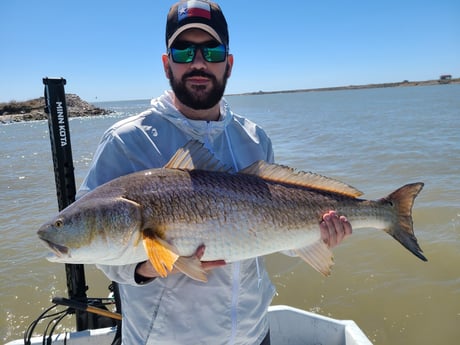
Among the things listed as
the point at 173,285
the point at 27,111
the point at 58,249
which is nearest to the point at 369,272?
the point at 173,285

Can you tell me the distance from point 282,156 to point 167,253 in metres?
16.0

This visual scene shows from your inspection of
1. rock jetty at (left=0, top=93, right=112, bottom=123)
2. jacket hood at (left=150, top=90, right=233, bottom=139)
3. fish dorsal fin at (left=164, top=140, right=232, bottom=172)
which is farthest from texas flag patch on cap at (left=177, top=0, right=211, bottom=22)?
rock jetty at (left=0, top=93, right=112, bottom=123)

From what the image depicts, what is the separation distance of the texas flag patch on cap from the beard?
37cm

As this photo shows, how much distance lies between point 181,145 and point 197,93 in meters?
0.38

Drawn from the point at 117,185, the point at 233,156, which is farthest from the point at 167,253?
the point at 233,156

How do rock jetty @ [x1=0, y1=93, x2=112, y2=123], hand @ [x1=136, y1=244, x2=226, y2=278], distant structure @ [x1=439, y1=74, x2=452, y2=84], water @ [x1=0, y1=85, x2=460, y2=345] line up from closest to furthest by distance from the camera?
hand @ [x1=136, y1=244, x2=226, y2=278]
water @ [x1=0, y1=85, x2=460, y2=345]
rock jetty @ [x1=0, y1=93, x2=112, y2=123]
distant structure @ [x1=439, y1=74, x2=452, y2=84]

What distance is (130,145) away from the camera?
2.30 m

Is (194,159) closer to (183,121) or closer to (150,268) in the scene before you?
(183,121)

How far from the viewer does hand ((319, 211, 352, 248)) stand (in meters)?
2.57

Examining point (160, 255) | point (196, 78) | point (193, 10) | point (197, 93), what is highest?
point (193, 10)

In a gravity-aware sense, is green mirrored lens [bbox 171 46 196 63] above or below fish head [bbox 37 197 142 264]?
above

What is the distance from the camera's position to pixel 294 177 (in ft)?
8.61

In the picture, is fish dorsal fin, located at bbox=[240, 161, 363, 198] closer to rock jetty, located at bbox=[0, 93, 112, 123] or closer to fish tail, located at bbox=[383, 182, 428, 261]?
fish tail, located at bbox=[383, 182, 428, 261]

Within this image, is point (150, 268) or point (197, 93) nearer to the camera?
point (150, 268)
